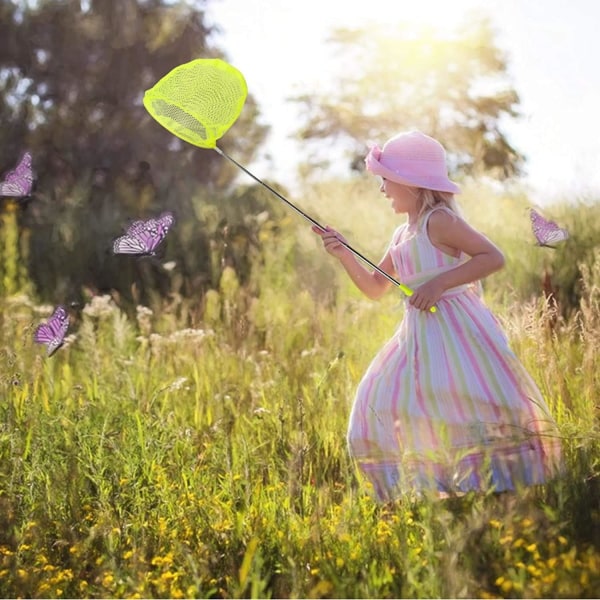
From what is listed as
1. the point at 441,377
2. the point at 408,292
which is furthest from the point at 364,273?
the point at 441,377

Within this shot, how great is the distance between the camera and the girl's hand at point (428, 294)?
9.89ft

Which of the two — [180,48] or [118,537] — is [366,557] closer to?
[118,537]

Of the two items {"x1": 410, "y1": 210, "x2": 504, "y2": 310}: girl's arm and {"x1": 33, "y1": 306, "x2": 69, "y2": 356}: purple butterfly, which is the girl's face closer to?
{"x1": 410, "y1": 210, "x2": 504, "y2": 310}: girl's arm

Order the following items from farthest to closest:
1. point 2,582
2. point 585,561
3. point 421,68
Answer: point 421,68 → point 2,582 → point 585,561

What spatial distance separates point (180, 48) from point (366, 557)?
12.1 metres

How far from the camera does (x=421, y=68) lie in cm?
2455

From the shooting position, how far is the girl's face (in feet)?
10.5

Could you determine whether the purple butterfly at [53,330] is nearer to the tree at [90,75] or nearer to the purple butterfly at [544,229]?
the purple butterfly at [544,229]

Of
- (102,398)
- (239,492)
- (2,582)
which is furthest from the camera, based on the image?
(102,398)

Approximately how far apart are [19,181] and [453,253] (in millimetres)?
1979

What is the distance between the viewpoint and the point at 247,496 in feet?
8.84

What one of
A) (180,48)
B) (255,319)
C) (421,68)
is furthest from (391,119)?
(255,319)

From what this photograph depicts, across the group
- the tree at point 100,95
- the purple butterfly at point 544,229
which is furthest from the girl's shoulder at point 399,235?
the tree at point 100,95

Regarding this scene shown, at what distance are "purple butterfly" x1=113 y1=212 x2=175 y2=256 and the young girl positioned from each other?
87cm
